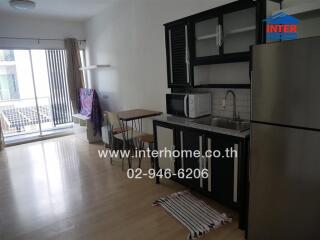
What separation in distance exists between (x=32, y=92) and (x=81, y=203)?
4.23 metres

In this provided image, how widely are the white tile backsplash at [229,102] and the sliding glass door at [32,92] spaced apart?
4.47 m

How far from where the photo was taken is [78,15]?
221 inches

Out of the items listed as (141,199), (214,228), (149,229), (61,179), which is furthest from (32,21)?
(214,228)

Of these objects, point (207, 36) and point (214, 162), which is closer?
point (214, 162)

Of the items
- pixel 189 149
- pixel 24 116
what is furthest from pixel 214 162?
pixel 24 116

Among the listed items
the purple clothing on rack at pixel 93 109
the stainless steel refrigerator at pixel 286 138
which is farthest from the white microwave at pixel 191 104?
the purple clothing on rack at pixel 93 109

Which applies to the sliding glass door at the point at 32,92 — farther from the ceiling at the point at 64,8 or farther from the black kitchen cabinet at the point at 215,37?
the black kitchen cabinet at the point at 215,37

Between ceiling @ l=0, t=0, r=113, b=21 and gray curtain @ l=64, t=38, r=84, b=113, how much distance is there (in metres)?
0.64

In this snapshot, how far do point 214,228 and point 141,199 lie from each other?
97cm

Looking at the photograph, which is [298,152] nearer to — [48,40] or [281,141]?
[281,141]

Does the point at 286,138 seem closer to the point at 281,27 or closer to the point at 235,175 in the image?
the point at 235,175

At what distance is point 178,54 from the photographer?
10.2 ft

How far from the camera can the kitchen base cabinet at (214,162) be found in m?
2.19

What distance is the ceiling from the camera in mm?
4566
